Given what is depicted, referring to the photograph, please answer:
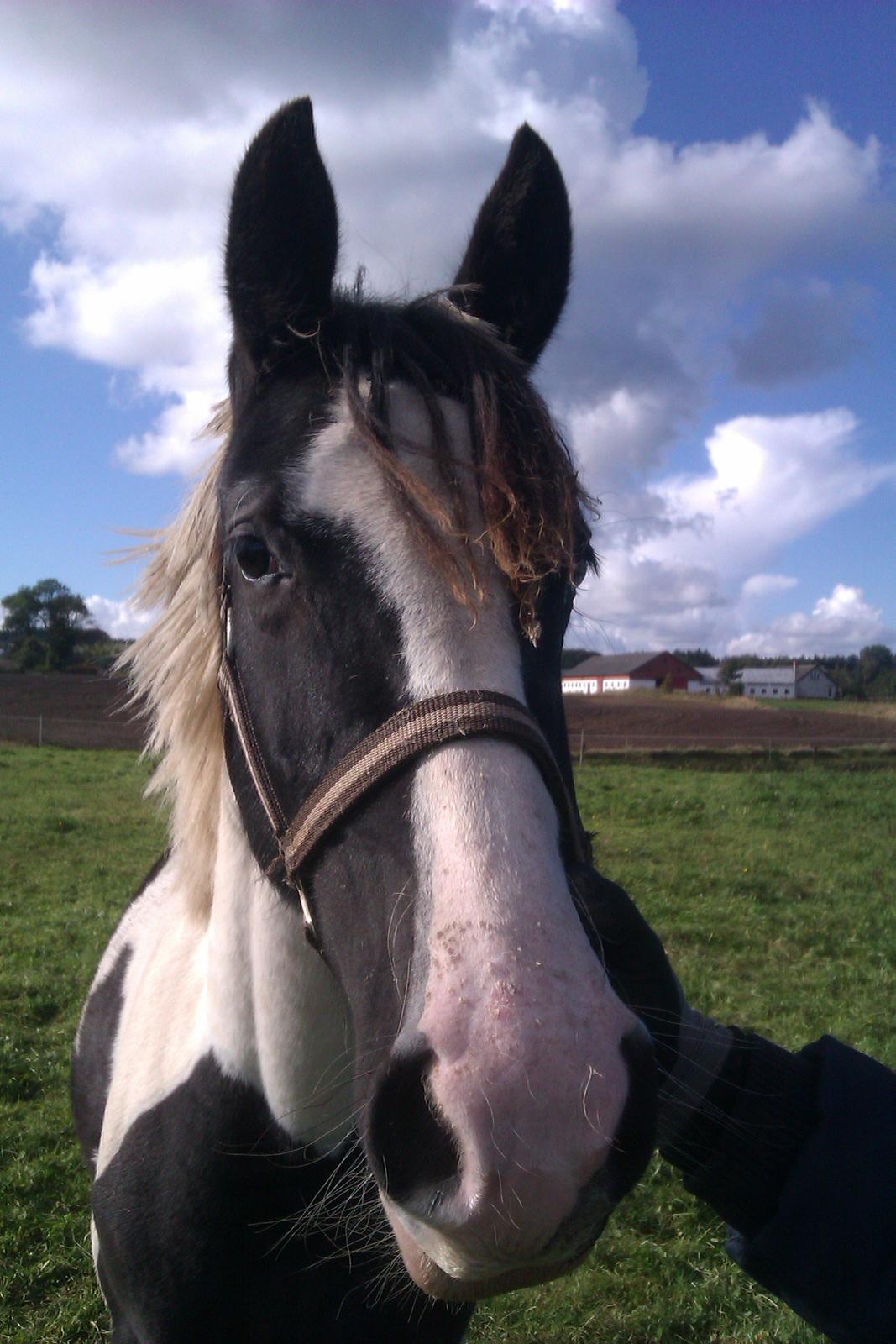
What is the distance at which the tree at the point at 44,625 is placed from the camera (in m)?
25.0

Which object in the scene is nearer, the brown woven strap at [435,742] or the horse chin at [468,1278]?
the horse chin at [468,1278]

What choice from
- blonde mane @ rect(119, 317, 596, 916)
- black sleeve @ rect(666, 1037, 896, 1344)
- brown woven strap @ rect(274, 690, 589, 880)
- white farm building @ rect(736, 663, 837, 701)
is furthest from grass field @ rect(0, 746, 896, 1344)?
white farm building @ rect(736, 663, 837, 701)

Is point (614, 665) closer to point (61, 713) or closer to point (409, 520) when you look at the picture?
point (61, 713)

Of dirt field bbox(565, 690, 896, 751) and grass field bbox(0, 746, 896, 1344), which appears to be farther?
dirt field bbox(565, 690, 896, 751)

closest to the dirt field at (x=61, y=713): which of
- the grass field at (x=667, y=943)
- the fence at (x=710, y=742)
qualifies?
the grass field at (x=667, y=943)

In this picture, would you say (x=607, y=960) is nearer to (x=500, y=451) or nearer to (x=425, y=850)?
(x=425, y=850)

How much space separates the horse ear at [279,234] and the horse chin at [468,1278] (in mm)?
1724

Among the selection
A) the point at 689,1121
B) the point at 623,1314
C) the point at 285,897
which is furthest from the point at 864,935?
the point at 285,897

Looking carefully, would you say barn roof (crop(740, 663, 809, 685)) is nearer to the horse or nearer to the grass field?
the grass field

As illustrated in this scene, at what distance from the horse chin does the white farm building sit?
80001 millimetres

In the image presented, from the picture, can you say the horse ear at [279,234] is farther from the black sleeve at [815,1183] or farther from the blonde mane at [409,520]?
the black sleeve at [815,1183]

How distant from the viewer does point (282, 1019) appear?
6.29 feet

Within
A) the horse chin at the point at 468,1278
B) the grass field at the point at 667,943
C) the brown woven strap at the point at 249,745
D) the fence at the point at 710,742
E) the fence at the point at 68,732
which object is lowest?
the grass field at the point at 667,943

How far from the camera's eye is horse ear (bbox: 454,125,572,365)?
7.42ft
